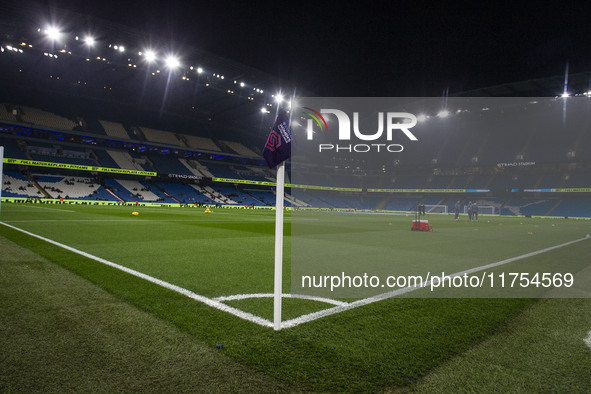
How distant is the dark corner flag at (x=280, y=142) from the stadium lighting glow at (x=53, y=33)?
3700 centimetres

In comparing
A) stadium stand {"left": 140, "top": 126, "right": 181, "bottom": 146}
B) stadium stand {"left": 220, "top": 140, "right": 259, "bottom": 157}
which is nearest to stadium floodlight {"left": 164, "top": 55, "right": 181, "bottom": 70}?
stadium stand {"left": 140, "top": 126, "right": 181, "bottom": 146}

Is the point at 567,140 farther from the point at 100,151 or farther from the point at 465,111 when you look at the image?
the point at 100,151

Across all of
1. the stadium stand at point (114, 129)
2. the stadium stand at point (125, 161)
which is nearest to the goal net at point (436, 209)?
the stadium stand at point (125, 161)

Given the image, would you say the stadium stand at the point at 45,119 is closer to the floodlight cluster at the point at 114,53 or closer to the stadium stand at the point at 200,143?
the floodlight cluster at the point at 114,53

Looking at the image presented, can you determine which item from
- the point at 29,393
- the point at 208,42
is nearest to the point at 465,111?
the point at 208,42

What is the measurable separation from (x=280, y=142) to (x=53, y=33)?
38.1m

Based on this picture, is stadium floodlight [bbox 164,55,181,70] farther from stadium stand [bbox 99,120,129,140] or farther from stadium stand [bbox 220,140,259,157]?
stadium stand [bbox 220,140,259,157]

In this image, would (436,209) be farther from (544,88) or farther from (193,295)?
(193,295)

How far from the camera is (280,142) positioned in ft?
10.2

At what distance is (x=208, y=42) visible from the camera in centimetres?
3034

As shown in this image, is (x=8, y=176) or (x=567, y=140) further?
(x=567, y=140)

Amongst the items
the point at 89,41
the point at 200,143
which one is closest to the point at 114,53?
the point at 89,41

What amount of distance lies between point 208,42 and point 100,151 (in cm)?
3187

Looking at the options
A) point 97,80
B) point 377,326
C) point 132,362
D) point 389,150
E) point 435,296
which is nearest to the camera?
point 132,362
